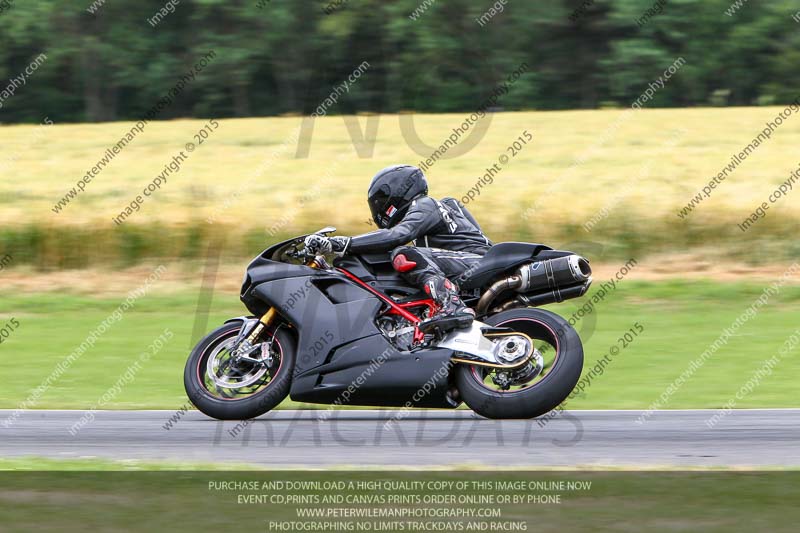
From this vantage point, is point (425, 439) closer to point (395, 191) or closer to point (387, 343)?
point (387, 343)

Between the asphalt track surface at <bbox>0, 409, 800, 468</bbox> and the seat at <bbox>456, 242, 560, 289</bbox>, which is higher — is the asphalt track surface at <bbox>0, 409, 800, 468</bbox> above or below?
below

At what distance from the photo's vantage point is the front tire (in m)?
7.52

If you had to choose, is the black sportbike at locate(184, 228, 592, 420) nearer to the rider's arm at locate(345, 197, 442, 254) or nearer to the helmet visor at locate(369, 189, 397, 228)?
the rider's arm at locate(345, 197, 442, 254)

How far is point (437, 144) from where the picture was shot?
23.6 meters

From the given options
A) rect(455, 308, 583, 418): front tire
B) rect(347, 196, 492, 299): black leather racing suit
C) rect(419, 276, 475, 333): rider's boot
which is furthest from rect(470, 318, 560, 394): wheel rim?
rect(347, 196, 492, 299): black leather racing suit

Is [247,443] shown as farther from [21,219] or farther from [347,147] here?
[347,147]

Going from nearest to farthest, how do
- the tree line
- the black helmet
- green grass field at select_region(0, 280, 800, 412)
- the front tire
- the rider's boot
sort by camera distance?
1. the front tire
2. the rider's boot
3. the black helmet
4. green grass field at select_region(0, 280, 800, 412)
5. the tree line

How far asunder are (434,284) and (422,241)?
54 cm

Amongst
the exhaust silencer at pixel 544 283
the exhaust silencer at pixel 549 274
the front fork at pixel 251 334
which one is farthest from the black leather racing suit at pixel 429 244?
the front fork at pixel 251 334

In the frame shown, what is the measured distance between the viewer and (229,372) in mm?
7898

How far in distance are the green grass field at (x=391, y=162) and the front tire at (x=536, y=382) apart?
412 inches

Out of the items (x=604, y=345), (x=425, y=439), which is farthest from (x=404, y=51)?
(x=425, y=439)

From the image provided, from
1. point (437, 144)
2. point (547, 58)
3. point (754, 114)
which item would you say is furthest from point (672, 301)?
point (547, 58)

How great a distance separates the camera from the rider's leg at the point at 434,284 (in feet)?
25.5
